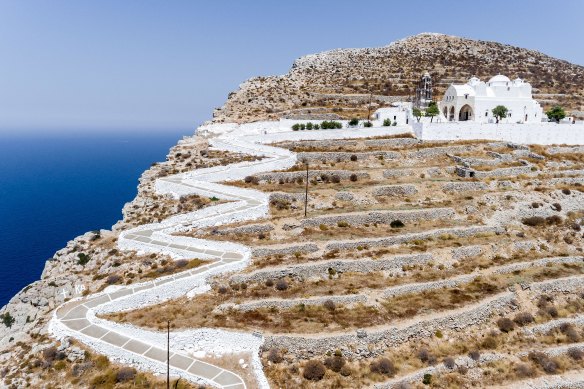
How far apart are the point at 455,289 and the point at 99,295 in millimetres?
27519

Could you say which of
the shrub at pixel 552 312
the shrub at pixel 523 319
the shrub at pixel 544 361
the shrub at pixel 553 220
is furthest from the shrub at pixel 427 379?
the shrub at pixel 553 220

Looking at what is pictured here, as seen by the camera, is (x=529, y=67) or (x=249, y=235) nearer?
(x=249, y=235)

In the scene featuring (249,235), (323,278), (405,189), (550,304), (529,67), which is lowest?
(550,304)

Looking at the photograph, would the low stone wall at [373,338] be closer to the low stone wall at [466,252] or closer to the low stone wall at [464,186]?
the low stone wall at [466,252]

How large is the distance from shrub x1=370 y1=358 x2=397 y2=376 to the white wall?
41.4 metres

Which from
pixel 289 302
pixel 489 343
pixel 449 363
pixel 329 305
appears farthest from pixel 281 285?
pixel 489 343

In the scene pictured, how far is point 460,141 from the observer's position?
191ft

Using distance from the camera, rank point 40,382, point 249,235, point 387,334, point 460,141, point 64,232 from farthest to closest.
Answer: point 64,232, point 460,141, point 249,235, point 387,334, point 40,382

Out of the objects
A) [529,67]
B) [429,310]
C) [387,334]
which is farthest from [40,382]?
[529,67]

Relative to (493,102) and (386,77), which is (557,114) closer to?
(493,102)

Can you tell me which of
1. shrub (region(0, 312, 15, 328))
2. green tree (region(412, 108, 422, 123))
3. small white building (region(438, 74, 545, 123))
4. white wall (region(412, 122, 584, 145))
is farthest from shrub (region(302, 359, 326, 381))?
small white building (region(438, 74, 545, 123))

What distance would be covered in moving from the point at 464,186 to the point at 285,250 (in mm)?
25892

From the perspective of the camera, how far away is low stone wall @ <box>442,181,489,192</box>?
45.2 m

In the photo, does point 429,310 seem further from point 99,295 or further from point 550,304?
point 99,295
